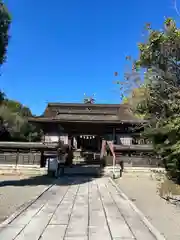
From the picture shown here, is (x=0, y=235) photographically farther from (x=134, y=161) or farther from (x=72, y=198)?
(x=134, y=161)

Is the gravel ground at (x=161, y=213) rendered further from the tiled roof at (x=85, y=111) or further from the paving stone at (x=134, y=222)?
the tiled roof at (x=85, y=111)

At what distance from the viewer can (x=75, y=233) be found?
5531 mm

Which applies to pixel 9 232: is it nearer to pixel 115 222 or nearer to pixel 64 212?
pixel 64 212

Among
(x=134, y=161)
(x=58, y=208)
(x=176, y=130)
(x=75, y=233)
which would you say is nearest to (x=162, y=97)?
(x=176, y=130)

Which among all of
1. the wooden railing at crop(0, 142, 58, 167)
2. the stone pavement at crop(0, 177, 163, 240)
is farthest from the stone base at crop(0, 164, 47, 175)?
the stone pavement at crop(0, 177, 163, 240)

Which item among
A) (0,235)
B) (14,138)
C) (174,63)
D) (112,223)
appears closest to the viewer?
(0,235)

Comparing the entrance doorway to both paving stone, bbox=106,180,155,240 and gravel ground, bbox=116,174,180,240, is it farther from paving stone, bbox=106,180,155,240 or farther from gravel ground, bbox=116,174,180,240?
paving stone, bbox=106,180,155,240

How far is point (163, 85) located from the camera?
10938 millimetres

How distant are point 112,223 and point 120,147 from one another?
1660 cm

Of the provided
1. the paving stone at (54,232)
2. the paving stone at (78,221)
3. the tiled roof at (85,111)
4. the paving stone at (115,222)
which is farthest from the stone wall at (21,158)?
the paving stone at (54,232)

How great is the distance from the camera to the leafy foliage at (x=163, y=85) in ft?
32.6

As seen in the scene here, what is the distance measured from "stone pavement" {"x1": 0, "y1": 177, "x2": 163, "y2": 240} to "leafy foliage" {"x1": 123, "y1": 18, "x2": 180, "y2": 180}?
3443 mm

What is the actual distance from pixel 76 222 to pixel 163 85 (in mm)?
6714

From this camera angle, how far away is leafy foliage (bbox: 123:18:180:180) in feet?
32.6
